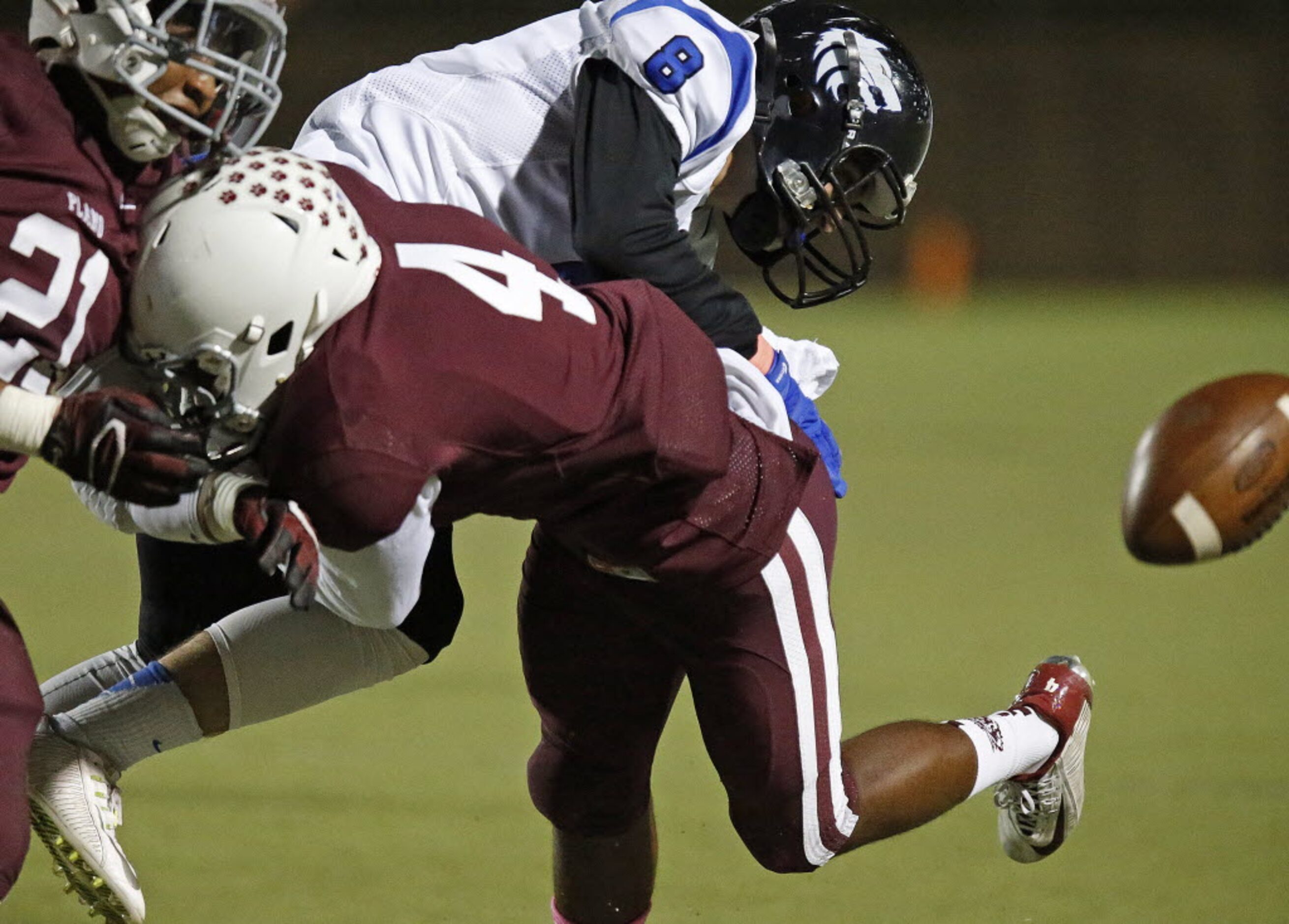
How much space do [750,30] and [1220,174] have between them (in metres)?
11.0

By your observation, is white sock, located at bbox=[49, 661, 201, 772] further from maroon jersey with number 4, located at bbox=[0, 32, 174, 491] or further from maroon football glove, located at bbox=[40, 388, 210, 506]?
maroon football glove, located at bbox=[40, 388, 210, 506]

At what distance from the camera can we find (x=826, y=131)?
2854 millimetres

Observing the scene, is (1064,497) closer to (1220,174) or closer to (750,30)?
(750,30)

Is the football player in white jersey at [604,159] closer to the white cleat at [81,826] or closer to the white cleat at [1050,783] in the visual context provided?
the white cleat at [81,826]

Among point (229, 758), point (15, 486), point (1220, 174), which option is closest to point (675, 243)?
point (229, 758)

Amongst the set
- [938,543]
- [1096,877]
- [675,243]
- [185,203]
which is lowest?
[938,543]

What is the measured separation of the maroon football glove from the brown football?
1300 mm

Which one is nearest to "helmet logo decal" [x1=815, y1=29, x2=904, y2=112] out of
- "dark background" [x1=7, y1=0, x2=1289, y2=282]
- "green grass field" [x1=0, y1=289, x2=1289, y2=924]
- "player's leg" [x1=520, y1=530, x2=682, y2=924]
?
"player's leg" [x1=520, y1=530, x2=682, y2=924]

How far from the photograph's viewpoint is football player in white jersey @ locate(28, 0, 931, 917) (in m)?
2.54

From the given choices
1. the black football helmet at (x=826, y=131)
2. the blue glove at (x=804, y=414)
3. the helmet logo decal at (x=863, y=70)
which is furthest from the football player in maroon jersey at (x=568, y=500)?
the helmet logo decal at (x=863, y=70)

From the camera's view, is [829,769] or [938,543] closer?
[829,769]

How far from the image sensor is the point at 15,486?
6676 millimetres

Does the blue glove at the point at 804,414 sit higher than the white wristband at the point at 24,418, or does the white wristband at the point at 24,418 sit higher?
the white wristband at the point at 24,418

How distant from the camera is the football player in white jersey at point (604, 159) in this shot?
2.54 m
